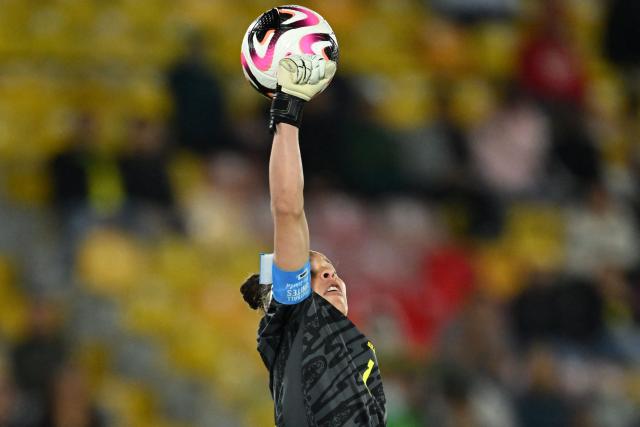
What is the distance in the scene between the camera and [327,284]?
4711 mm

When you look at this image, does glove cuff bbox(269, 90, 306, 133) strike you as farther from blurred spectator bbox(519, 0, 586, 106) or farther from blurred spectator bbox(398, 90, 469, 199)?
blurred spectator bbox(519, 0, 586, 106)

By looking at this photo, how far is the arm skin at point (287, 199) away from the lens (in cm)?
422

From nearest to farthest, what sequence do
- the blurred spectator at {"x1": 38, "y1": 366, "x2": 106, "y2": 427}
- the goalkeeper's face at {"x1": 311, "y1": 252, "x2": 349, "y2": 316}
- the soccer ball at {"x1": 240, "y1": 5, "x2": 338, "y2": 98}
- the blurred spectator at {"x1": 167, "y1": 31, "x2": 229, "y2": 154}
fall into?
the soccer ball at {"x1": 240, "y1": 5, "x2": 338, "y2": 98} < the goalkeeper's face at {"x1": 311, "y1": 252, "x2": 349, "y2": 316} < the blurred spectator at {"x1": 38, "y1": 366, "x2": 106, "y2": 427} < the blurred spectator at {"x1": 167, "y1": 31, "x2": 229, "y2": 154}

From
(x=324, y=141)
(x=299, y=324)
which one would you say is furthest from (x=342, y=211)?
(x=299, y=324)

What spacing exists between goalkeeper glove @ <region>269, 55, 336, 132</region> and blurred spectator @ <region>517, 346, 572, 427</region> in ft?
21.5

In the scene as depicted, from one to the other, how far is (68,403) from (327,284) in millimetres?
4216

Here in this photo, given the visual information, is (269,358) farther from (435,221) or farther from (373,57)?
(373,57)

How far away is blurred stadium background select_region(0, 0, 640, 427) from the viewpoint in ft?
31.7

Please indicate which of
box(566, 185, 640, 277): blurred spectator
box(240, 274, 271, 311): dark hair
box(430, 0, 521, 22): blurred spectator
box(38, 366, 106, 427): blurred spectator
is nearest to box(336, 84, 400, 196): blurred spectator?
box(566, 185, 640, 277): blurred spectator

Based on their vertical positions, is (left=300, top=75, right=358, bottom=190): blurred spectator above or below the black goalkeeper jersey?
above

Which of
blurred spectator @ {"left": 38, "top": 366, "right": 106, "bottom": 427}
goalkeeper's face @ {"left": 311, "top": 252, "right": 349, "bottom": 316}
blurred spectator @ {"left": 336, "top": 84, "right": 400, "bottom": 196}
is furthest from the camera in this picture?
blurred spectator @ {"left": 336, "top": 84, "right": 400, "bottom": 196}

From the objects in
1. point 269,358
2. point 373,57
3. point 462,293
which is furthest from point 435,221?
point 269,358

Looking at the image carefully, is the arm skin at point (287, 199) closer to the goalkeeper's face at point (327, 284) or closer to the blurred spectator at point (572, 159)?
the goalkeeper's face at point (327, 284)

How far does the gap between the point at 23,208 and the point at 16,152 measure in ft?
1.76
